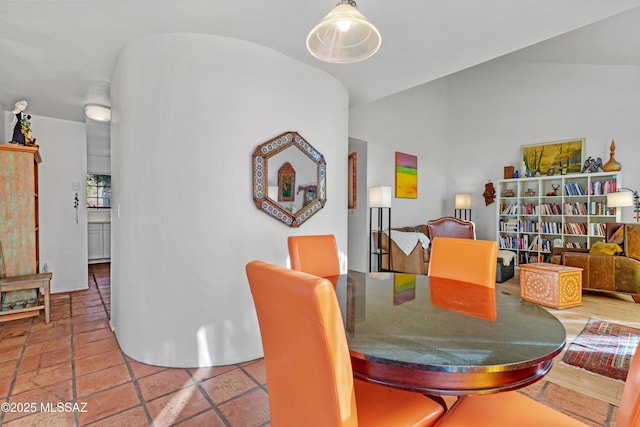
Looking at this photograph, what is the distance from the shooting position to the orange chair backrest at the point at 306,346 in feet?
2.52

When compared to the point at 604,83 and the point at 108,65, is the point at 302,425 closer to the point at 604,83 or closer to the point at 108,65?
the point at 108,65

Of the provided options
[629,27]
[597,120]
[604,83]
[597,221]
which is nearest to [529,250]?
[597,221]

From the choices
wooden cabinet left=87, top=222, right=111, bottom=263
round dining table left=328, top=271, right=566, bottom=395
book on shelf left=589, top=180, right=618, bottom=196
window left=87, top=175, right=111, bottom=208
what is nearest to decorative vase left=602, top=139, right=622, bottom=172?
book on shelf left=589, top=180, right=618, bottom=196

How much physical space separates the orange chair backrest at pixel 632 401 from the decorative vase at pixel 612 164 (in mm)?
5704

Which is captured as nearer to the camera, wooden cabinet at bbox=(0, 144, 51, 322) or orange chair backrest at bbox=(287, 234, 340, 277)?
orange chair backrest at bbox=(287, 234, 340, 277)

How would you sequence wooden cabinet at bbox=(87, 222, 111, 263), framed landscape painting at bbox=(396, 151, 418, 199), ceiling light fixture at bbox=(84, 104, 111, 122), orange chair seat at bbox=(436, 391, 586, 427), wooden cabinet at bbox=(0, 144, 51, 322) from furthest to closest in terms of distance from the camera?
wooden cabinet at bbox=(87, 222, 111, 263), framed landscape painting at bbox=(396, 151, 418, 199), ceiling light fixture at bbox=(84, 104, 111, 122), wooden cabinet at bbox=(0, 144, 51, 322), orange chair seat at bbox=(436, 391, 586, 427)

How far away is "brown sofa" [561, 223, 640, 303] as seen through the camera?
3584 millimetres

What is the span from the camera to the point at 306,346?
2.75 ft

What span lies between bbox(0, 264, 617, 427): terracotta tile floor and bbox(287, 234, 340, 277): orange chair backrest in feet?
2.57

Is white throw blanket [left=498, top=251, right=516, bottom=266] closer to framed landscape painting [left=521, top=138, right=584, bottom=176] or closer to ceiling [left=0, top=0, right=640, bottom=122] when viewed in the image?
framed landscape painting [left=521, top=138, right=584, bottom=176]

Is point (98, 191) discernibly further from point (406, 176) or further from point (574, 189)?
point (574, 189)

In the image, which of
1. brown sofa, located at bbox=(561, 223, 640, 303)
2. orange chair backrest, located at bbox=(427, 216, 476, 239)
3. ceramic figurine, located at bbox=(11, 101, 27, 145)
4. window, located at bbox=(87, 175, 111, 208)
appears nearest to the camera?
A: ceramic figurine, located at bbox=(11, 101, 27, 145)

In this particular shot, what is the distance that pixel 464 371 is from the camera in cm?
84

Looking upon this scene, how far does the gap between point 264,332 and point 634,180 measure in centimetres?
626
